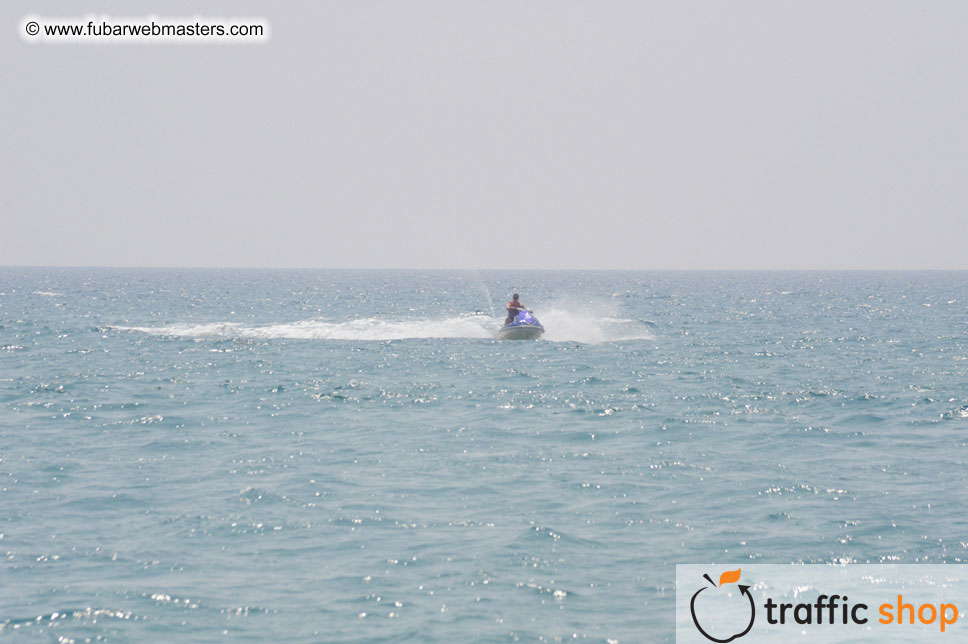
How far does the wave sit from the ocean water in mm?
12107

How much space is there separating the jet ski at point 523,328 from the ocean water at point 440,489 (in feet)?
21.9

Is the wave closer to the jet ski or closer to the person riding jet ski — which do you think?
the jet ski

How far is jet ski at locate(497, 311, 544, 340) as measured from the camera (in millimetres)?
42594

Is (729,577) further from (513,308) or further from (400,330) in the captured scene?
(400,330)

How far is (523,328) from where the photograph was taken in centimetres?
4262

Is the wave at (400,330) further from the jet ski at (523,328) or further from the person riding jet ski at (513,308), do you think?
the person riding jet ski at (513,308)

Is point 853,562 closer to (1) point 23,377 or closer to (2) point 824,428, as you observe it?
(2) point 824,428

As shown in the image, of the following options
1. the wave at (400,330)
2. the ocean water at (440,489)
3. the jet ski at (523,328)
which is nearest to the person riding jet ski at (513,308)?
the jet ski at (523,328)

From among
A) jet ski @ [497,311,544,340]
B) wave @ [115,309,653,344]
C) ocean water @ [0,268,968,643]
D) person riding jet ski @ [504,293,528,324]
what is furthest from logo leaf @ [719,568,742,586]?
wave @ [115,309,653,344]

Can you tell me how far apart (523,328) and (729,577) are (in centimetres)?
3070

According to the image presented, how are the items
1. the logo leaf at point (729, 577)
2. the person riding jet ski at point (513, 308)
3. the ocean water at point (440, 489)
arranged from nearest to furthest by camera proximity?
the ocean water at point (440, 489)
the logo leaf at point (729, 577)
the person riding jet ski at point (513, 308)

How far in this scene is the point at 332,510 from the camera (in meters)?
14.9

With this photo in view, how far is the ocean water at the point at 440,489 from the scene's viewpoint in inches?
441

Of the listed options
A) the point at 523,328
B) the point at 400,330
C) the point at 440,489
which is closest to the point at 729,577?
the point at 440,489
